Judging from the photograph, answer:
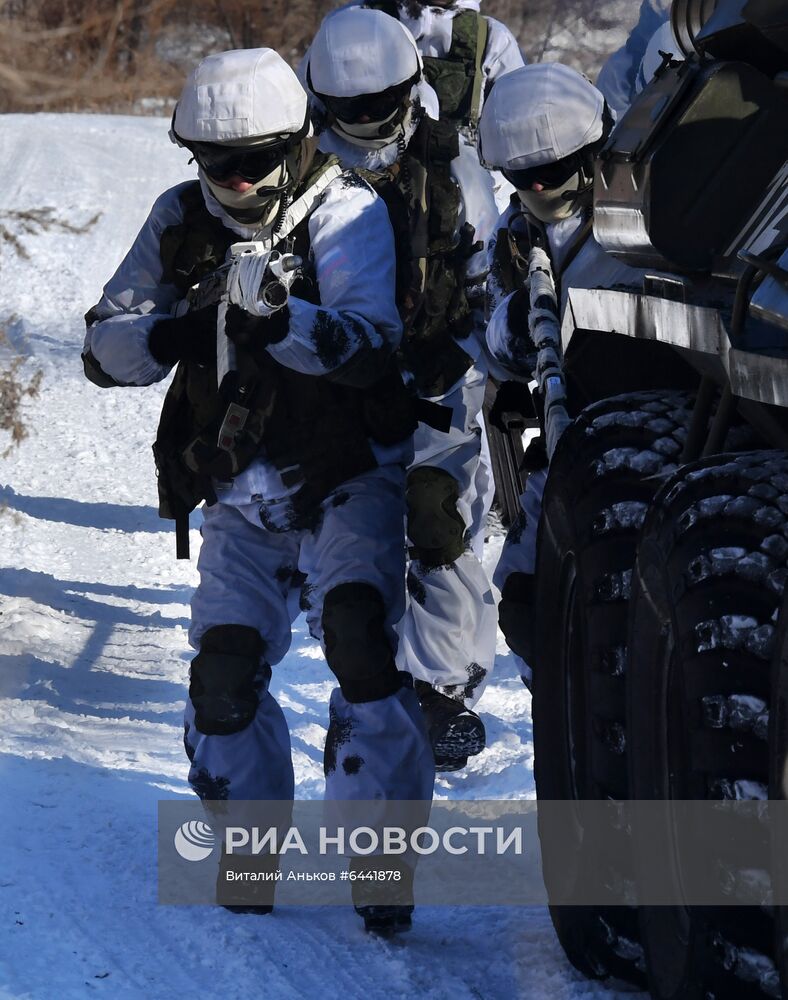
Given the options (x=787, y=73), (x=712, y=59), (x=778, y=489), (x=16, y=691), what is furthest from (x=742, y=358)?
(x=16, y=691)

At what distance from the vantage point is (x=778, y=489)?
232 centimetres

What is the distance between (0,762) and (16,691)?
0.92 m

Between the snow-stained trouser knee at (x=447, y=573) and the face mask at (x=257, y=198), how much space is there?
58.4 inches

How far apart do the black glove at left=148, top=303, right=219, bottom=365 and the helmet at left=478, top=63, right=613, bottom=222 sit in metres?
0.92

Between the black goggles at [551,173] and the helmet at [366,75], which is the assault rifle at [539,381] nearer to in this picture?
the black goggles at [551,173]

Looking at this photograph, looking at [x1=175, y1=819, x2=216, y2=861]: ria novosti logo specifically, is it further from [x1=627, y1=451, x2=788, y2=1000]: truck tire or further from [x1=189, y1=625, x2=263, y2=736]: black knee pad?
[x1=627, y1=451, x2=788, y2=1000]: truck tire

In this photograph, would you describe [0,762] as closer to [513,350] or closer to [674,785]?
[513,350]

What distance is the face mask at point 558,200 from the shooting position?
435 cm

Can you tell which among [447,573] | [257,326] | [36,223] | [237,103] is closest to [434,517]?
[447,573]

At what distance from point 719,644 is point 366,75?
3.41 metres

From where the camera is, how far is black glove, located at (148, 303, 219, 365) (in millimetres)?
3928

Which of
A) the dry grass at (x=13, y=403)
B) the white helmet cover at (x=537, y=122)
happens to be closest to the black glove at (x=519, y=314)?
the white helmet cover at (x=537, y=122)

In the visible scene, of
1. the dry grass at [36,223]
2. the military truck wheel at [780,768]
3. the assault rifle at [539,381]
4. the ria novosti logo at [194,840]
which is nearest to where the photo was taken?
the military truck wheel at [780,768]

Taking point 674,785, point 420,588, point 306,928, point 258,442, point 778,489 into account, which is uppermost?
point 778,489
